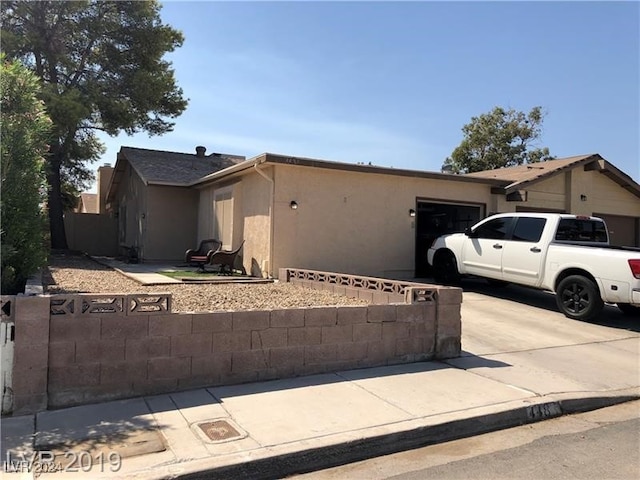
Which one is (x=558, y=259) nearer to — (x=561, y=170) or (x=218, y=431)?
(x=561, y=170)

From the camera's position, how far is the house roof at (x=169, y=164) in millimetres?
17781

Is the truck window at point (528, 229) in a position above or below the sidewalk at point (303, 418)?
above

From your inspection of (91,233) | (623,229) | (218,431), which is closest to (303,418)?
(218,431)

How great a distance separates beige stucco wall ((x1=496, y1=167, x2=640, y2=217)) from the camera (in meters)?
15.2

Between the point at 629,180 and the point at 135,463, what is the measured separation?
18.1m

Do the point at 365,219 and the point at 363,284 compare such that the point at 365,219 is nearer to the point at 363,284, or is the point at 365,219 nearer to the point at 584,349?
the point at 363,284

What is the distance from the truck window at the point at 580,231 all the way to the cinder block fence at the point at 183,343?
→ 4.50 metres

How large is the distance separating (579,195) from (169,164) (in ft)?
49.2

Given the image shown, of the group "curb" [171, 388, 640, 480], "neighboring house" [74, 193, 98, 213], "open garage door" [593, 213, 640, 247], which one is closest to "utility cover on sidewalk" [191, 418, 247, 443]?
"curb" [171, 388, 640, 480]

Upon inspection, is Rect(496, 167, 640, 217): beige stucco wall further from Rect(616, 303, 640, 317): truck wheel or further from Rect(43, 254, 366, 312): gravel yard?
Rect(43, 254, 366, 312): gravel yard

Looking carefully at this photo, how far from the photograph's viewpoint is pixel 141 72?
21359 millimetres

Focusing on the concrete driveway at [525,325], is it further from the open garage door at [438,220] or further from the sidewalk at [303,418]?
the open garage door at [438,220]

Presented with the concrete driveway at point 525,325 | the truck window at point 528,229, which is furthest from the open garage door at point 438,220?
the truck window at point 528,229

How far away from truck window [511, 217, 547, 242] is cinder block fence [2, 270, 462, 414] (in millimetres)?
4293
